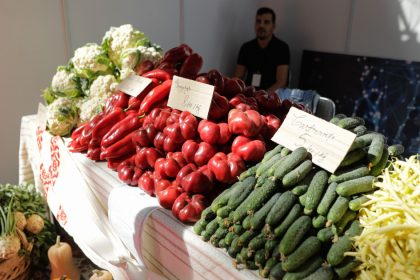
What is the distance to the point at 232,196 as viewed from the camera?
1.01 meters

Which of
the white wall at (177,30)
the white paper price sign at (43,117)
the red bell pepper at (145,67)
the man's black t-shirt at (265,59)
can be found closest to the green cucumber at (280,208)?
the red bell pepper at (145,67)

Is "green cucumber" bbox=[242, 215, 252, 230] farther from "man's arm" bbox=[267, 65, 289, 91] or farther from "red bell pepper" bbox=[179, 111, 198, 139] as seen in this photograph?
"man's arm" bbox=[267, 65, 289, 91]

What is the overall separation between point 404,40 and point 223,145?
350cm

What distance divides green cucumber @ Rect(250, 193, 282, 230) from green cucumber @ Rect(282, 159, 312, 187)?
0.06m

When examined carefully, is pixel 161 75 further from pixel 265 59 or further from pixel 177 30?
pixel 265 59

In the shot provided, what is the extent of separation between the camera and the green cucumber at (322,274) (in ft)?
2.65

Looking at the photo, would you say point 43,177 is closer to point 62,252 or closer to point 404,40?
point 62,252

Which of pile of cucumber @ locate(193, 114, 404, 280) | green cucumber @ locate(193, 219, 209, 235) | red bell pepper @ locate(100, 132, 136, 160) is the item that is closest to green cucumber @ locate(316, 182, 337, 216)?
pile of cucumber @ locate(193, 114, 404, 280)

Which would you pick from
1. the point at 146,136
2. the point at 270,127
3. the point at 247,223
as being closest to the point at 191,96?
the point at 146,136

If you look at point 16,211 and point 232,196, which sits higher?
point 232,196

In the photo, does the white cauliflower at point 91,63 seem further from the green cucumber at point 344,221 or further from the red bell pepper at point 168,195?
the green cucumber at point 344,221

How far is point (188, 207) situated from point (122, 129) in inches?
24.6

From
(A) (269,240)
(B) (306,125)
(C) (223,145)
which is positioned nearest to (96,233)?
(C) (223,145)

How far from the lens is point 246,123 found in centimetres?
121
